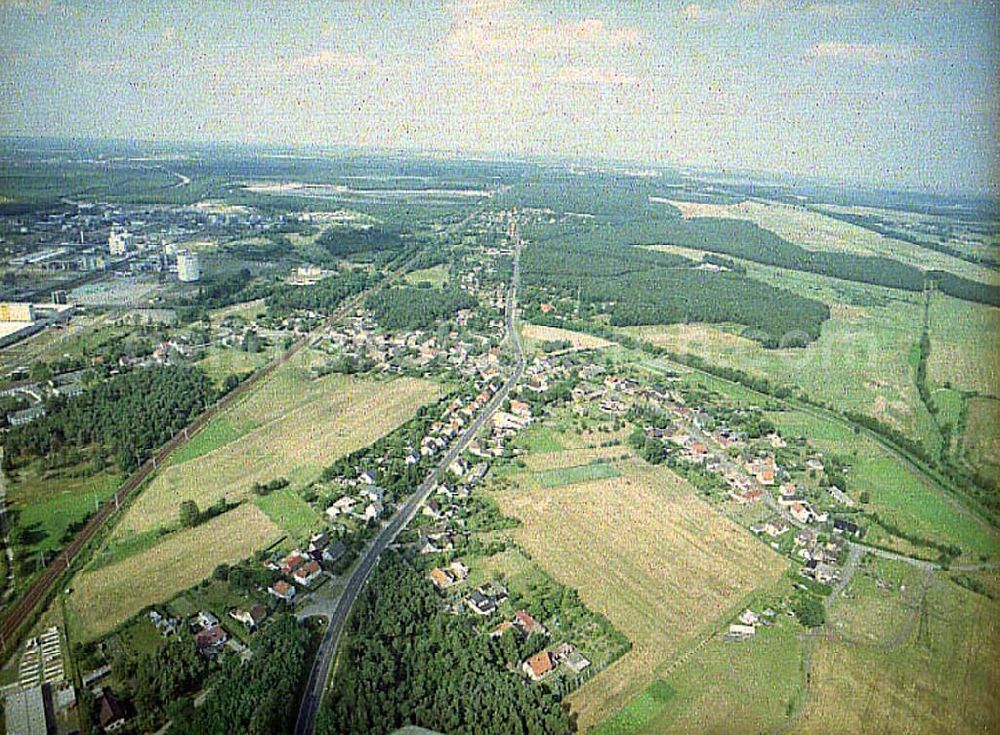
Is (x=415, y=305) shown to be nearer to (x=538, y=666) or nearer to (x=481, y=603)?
(x=481, y=603)

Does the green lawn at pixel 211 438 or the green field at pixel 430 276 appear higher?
the green field at pixel 430 276

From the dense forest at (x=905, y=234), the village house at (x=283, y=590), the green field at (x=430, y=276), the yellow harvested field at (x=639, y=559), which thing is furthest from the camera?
the green field at (x=430, y=276)

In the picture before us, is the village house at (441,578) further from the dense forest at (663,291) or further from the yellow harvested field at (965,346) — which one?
the dense forest at (663,291)

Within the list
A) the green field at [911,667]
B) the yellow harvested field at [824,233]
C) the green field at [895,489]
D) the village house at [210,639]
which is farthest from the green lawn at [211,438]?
the yellow harvested field at [824,233]

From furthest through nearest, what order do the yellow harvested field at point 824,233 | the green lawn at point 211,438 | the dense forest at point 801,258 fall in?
the yellow harvested field at point 824,233
the dense forest at point 801,258
the green lawn at point 211,438

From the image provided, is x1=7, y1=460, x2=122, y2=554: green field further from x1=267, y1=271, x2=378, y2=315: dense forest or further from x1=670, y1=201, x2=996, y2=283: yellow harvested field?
x1=670, y1=201, x2=996, y2=283: yellow harvested field

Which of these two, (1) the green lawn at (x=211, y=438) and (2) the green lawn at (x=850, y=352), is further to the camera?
(2) the green lawn at (x=850, y=352)

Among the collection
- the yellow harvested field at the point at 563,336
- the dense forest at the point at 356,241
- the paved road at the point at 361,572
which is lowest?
the paved road at the point at 361,572
